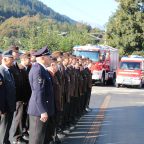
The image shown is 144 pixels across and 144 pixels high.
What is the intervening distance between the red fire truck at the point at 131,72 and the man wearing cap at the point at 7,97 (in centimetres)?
2581

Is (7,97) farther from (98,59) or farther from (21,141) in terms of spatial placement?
(98,59)

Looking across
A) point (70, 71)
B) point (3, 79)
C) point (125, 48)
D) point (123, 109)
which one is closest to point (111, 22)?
point (125, 48)

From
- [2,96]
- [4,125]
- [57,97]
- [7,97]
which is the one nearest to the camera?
[2,96]

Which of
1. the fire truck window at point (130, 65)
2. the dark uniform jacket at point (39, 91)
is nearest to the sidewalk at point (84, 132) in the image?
the dark uniform jacket at point (39, 91)

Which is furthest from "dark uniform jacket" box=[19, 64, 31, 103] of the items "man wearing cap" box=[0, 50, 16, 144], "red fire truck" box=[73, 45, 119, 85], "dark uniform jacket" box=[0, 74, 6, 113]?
"red fire truck" box=[73, 45, 119, 85]

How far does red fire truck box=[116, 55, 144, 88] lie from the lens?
34438 millimetres

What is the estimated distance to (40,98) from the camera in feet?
25.3

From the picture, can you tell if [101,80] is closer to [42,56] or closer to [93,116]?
[93,116]

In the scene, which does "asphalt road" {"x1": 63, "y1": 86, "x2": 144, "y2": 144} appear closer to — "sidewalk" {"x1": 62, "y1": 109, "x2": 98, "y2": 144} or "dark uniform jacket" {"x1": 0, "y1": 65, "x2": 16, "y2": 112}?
"sidewalk" {"x1": 62, "y1": 109, "x2": 98, "y2": 144}

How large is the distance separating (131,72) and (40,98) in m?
27.2

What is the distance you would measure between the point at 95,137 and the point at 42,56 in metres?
4.23

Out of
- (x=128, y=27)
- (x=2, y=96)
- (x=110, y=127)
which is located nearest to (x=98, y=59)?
(x=110, y=127)

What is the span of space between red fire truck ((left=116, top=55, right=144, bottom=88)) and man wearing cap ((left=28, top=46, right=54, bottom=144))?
1052 inches

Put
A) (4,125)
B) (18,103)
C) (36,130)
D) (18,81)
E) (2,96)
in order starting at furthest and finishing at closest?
(18,103) → (18,81) → (4,125) → (2,96) → (36,130)
